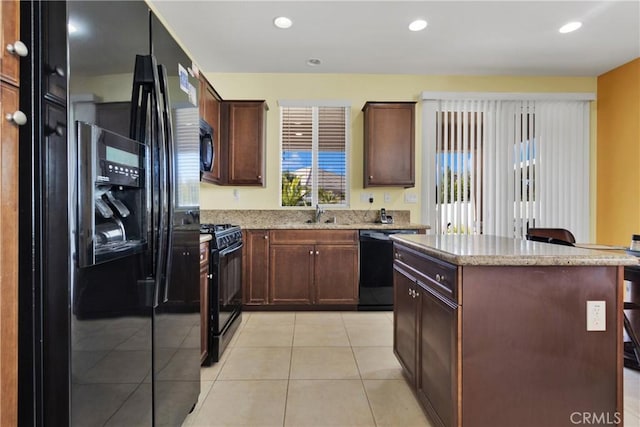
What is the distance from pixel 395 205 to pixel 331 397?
2618 mm

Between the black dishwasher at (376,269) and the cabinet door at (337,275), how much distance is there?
9cm

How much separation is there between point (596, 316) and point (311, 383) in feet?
5.09

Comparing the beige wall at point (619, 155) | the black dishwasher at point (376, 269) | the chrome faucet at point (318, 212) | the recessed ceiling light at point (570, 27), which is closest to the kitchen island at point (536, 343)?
the black dishwasher at point (376, 269)

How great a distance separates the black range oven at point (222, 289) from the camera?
226 cm

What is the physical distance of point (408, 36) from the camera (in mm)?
3141

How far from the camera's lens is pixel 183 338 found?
151 centimetres

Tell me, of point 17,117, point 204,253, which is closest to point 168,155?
point 17,117

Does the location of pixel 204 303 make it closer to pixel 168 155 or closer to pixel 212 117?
pixel 168 155

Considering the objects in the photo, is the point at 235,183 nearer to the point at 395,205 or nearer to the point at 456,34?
the point at 395,205

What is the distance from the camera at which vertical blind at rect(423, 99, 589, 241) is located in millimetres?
4020

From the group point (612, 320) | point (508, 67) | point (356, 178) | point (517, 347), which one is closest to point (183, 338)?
point (517, 347)

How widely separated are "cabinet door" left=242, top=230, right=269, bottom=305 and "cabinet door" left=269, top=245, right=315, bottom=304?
0.06 metres

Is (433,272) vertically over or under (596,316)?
over

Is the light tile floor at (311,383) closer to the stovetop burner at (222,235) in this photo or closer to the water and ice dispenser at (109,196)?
the stovetop burner at (222,235)
